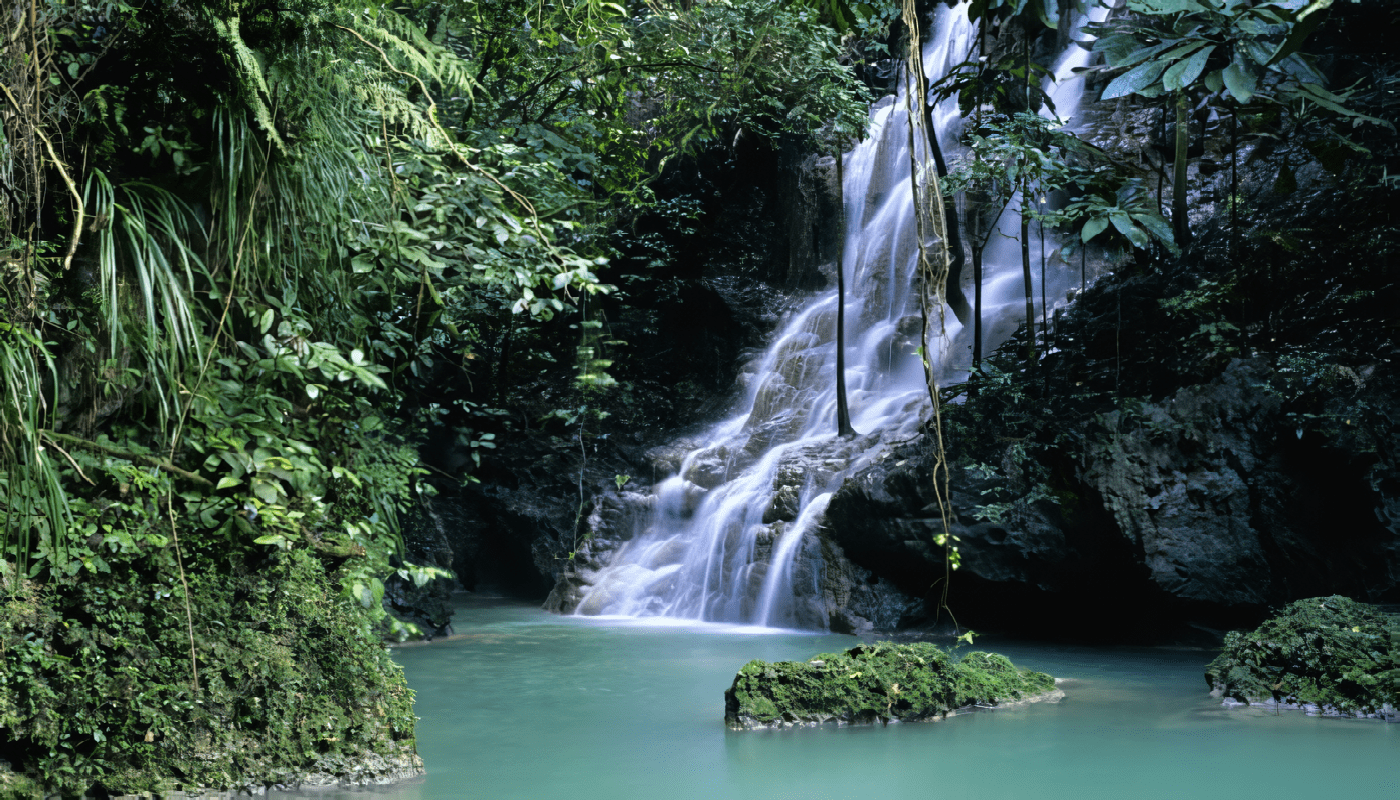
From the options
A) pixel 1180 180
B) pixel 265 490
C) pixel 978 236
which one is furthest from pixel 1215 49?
pixel 265 490

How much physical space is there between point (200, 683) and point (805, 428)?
11.1 meters

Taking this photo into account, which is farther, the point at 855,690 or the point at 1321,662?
the point at 1321,662

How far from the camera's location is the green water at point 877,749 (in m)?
4.72

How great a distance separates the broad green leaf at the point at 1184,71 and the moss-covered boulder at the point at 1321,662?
3.64m

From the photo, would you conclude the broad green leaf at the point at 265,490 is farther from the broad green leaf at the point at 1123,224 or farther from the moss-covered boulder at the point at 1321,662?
the broad green leaf at the point at 1123,224

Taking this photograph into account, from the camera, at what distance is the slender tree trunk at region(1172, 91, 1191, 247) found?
31.9ft

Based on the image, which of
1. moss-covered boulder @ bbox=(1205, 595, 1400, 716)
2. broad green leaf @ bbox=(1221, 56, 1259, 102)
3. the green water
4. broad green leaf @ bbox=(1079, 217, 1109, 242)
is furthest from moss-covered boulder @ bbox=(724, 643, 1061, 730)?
broad green leaf @ bbox=(1079, 217, 1109, 242)

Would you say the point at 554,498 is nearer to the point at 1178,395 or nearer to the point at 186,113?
the point at 1178,395

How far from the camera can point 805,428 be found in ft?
46.5

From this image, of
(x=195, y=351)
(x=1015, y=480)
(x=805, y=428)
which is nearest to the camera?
(x=195, y=351)

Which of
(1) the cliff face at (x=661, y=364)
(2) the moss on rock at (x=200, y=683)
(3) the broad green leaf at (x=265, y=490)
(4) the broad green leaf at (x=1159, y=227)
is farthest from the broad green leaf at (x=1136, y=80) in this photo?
(1) the cliff face at (x=661, y=364)

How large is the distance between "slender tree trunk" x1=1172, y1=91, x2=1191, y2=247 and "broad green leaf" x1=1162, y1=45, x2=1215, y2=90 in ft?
15.1

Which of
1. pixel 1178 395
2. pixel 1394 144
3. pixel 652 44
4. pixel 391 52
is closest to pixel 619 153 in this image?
pixel 652 44

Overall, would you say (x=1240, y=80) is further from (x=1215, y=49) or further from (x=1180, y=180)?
(x=1180, y=180)
